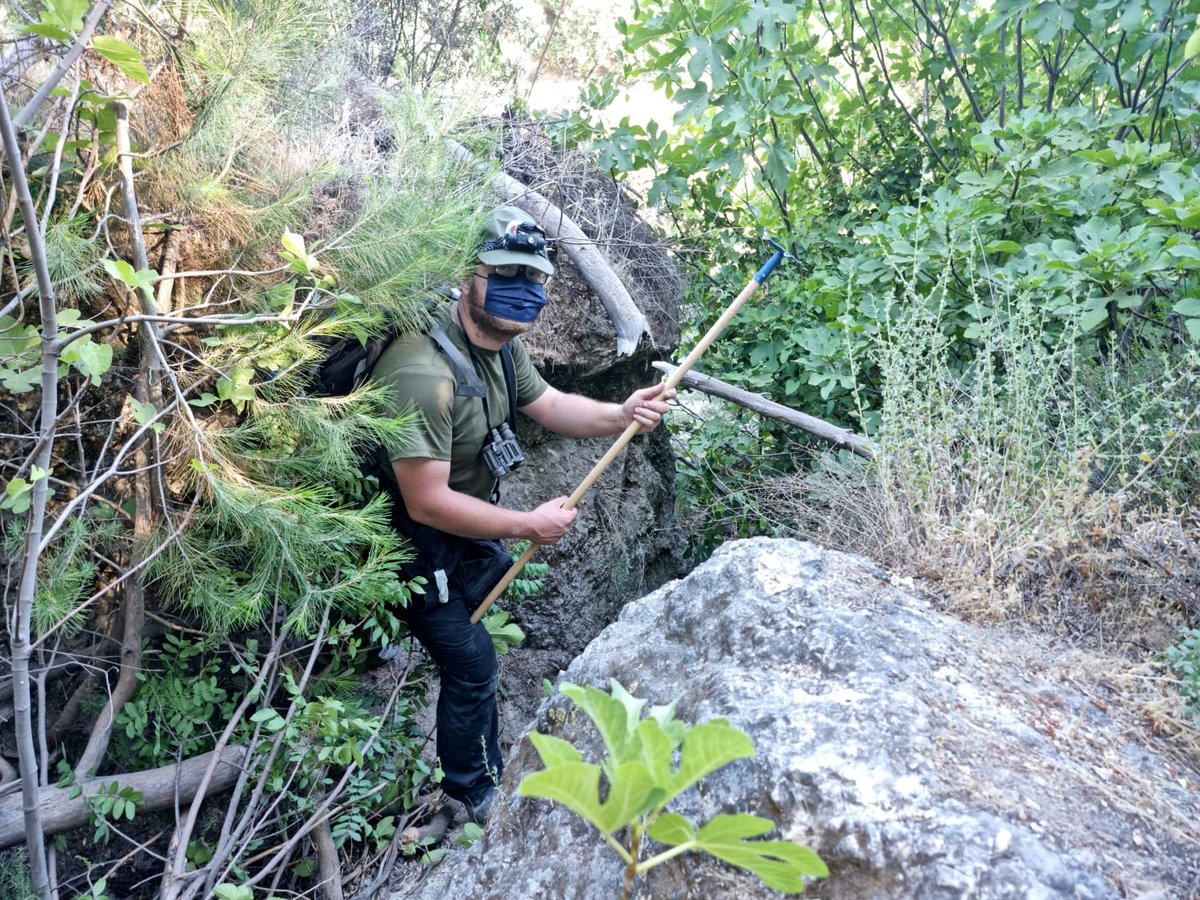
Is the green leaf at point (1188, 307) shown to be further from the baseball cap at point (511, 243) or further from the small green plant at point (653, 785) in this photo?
the small green plant at point (653, 785)

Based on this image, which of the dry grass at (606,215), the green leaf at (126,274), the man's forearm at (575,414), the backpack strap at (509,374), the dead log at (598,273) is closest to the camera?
the green leaf at (126,274)

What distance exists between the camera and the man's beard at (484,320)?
10.5ft

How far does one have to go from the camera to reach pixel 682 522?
5.54 meters

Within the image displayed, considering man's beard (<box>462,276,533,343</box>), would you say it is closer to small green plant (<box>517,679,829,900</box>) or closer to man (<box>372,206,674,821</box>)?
man (<box>372,206,674,821</box>)

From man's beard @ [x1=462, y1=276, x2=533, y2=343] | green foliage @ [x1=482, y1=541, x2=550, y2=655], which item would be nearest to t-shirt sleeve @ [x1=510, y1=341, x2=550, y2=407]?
man's beard @ [x1=462, y1=276, x2=533, y2=343]

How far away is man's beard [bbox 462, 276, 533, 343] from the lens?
10.5 feet

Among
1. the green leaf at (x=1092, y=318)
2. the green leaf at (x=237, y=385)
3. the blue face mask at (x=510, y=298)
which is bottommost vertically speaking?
the green leaf at (x=237, y=385)

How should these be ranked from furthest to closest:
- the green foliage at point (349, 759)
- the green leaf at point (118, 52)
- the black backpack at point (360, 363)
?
the black backpack at point (360, 363)
the green foliage at point (349, 759)
the green leaf at point (118, 52)

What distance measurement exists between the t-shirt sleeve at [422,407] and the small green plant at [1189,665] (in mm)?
2223

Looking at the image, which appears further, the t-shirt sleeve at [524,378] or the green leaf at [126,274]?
the t-shirt sleeve at [524,378]

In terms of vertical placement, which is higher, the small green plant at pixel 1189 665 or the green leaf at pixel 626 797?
the green leaf at pixel 626 797

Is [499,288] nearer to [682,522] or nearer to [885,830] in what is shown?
[885,830]

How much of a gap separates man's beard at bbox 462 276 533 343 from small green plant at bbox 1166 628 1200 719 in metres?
2.24

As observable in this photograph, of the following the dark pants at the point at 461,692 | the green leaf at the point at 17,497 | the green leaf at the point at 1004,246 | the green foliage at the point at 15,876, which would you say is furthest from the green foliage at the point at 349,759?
the green leaf at the point at 1004,246
